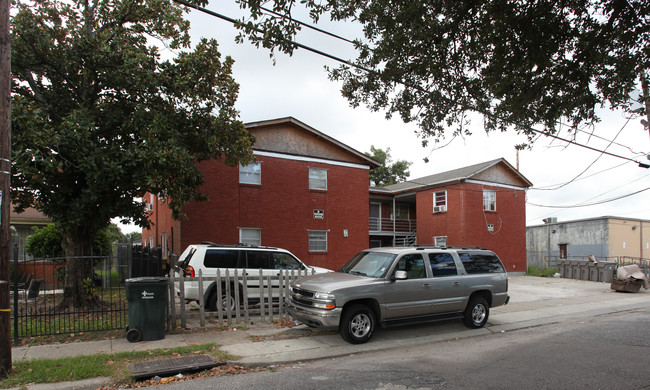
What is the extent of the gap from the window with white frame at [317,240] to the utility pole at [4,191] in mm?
14076

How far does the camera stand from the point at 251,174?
18156mm

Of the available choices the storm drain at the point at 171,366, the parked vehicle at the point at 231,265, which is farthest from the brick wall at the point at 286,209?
the storm drain at the point at 171,366

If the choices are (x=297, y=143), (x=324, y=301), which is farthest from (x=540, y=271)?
(x=324, y=301)

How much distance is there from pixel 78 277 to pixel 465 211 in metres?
20.2

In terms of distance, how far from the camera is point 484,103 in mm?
9508

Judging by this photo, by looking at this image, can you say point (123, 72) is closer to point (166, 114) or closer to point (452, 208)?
point (166, 114)

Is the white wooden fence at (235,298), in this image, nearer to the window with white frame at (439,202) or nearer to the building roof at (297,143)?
the building roof at (297,143)

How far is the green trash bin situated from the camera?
795 centimetres

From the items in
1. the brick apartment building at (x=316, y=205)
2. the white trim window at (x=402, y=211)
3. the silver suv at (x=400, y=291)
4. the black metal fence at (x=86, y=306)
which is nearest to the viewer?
the silver suv at (x=400, y=291)

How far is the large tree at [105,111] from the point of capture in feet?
32.4

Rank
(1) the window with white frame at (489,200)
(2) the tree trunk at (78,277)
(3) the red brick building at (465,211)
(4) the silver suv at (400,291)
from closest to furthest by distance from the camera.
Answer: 1. (4) the silver suv at (400,291)
2. (2) the tree trunk at (78,277)
3. (3) the red brick building at (465,211)
4. (1) the window with white frame at (489,200)

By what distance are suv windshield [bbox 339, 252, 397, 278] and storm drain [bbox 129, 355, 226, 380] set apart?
11.2 feet

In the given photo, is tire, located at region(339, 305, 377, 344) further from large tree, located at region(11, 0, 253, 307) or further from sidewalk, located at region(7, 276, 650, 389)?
large tree, located at region(11, 0, 253, 307)

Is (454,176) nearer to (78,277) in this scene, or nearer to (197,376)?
(78,277)
